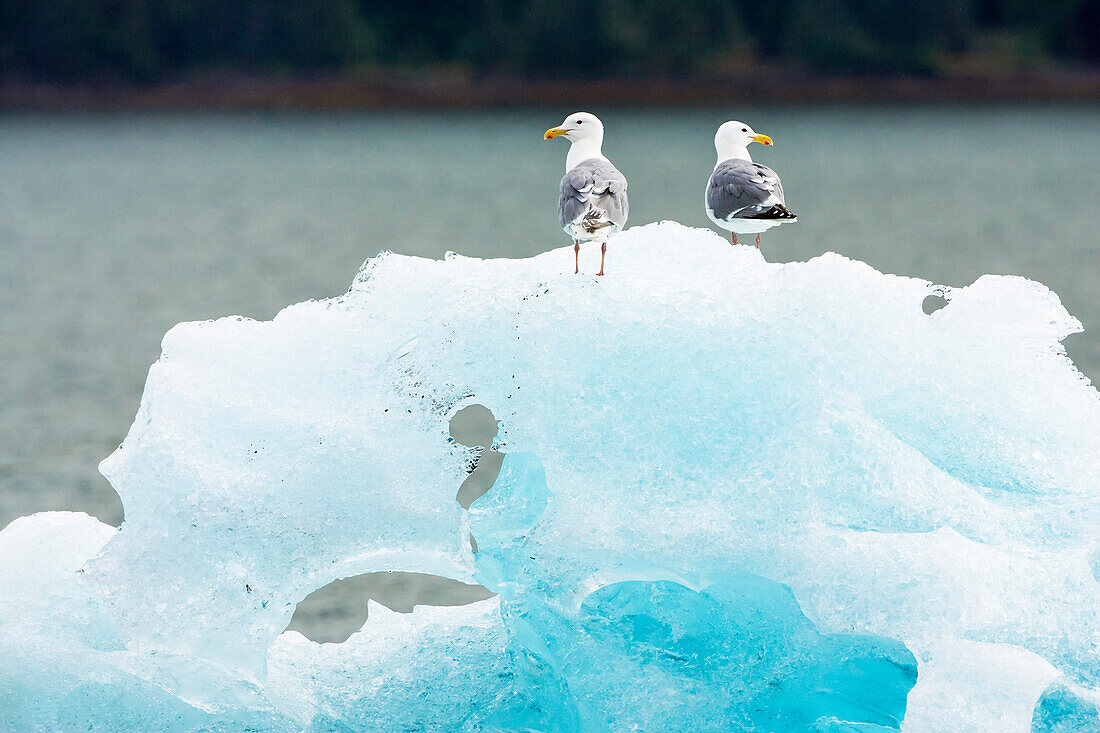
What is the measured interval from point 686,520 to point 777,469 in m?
0.32

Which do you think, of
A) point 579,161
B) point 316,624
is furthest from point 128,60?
point 579,161

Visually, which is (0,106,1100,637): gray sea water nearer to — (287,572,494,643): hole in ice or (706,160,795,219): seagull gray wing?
(287,572,494,643): hole in ice

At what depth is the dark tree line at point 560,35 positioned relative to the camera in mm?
53500

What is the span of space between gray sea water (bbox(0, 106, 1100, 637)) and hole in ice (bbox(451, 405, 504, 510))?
1.23 metres

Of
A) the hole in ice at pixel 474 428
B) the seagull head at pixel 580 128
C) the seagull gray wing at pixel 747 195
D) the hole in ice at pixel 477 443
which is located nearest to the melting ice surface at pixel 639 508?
the seagull gray wing at pixel 747 195

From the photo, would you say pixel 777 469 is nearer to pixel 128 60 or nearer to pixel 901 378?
pixel 901 378

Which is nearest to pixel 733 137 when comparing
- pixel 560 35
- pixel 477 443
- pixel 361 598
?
pixel 361 598

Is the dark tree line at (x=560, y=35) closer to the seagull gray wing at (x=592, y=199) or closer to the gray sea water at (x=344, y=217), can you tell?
the gray sea water at (x=344, y=217)

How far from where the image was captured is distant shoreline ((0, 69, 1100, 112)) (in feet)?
186

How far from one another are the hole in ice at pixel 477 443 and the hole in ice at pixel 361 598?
81 centimetres

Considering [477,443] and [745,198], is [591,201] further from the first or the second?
[477,443]

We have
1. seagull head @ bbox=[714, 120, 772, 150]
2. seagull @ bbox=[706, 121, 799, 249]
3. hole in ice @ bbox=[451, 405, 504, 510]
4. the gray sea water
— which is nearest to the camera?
seagull @ bbox=[706, 121, 799, 249]

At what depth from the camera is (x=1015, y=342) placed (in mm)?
4285

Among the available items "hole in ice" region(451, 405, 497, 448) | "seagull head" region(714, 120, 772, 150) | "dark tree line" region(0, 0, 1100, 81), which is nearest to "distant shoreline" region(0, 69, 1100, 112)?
"dark tree line" region(0, 0, 1100, 81)
